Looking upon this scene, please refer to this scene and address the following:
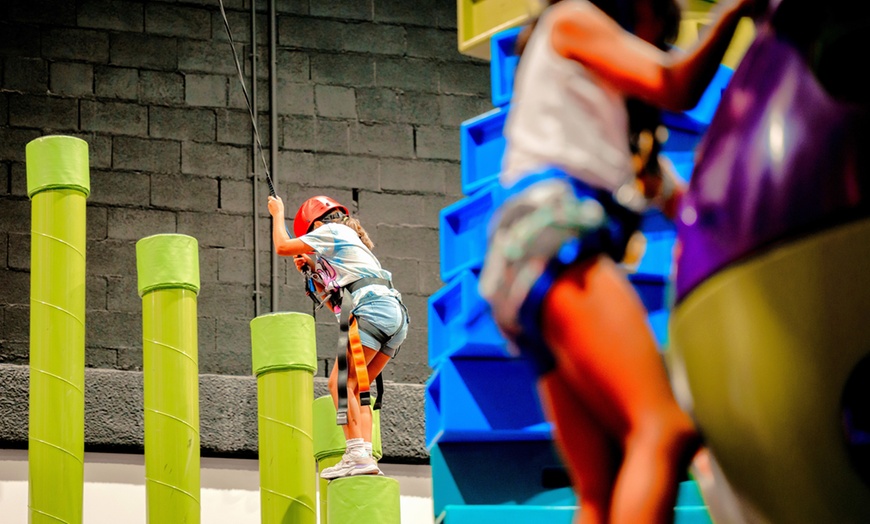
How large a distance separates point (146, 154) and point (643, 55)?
15.8 ft

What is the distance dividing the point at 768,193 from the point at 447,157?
5.16 metres

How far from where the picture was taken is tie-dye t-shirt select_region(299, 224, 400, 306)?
14.5 ft

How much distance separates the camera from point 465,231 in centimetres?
280

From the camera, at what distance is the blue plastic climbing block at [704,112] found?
2.48 meters

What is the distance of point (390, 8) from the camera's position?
6648 mm

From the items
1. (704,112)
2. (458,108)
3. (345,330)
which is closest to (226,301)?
(458,108)

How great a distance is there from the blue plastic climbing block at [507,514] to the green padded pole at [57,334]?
4.77ft

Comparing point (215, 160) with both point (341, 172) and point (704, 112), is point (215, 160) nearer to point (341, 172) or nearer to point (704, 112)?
point (341, 172)

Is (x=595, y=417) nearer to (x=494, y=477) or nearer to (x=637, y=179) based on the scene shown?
(x=637, y=179)

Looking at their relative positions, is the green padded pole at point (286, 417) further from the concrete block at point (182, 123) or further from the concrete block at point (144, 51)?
the concrete block at point (144, 51)

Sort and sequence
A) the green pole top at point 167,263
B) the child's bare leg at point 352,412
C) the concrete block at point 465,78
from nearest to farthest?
1. the green pole top at point 167,263
2. the child's bare leg at point 352,412
3. the concrete block at point 465,78

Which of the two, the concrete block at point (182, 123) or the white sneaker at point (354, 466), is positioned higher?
the concrete block at point (182, 123)

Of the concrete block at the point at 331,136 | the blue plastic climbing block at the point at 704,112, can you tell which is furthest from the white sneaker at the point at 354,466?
the concrete block at the point at 331,136

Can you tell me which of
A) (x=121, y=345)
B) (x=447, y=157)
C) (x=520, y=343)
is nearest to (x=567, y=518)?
(x=520, y=343)
